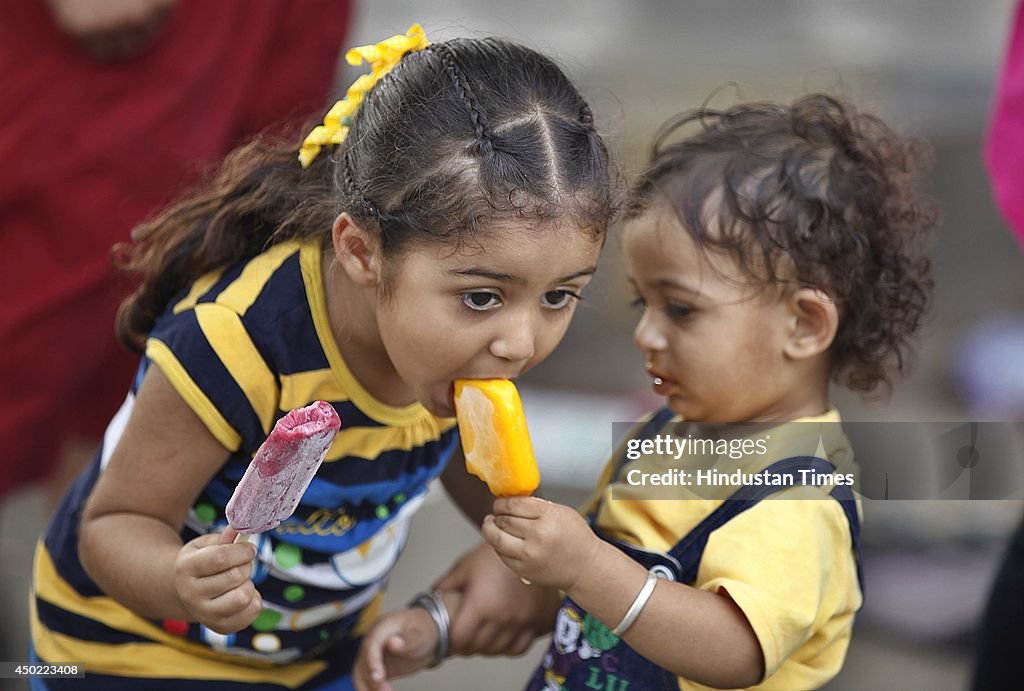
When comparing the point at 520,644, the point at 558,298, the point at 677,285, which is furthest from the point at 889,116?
the point at 558,298

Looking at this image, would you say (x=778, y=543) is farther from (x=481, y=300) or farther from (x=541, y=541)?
(x=481, y=300)

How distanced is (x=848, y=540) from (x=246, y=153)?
1.03 metres

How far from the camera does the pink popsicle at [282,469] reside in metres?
1.37

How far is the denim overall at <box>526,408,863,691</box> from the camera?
5.49ft

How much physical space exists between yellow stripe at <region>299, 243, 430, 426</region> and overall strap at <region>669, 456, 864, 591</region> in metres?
0.43

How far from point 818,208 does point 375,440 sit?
71 centimetres

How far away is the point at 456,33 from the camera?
1906 millimetres

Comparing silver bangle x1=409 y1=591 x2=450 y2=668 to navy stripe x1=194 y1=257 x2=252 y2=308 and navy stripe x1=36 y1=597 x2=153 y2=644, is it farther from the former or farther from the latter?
navy stripe x1=194 y1=257 x2=252 y2=308

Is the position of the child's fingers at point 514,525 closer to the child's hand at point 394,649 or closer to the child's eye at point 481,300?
the child's eye at point 481,300

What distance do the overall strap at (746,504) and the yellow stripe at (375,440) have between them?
1.32 feet

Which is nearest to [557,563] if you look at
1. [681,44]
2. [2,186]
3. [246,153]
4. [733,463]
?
[733,463]

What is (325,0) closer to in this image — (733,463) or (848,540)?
(733,463)

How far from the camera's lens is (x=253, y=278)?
1.73m

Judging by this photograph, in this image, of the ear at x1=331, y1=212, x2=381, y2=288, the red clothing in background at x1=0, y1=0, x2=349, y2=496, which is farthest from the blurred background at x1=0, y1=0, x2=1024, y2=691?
the ear at x1=331, y1=212, x2=381, y2=288
